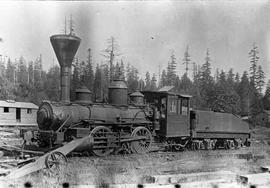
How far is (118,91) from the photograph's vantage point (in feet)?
39.7

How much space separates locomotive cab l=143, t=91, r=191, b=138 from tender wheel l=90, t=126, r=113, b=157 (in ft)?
9.78

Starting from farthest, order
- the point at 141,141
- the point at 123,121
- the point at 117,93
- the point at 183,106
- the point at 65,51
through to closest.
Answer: the point at 183,106
the point at 65,51
the point at 117,93
the point at 141,141
the point at 123,121

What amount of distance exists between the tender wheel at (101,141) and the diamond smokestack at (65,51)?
2.82m

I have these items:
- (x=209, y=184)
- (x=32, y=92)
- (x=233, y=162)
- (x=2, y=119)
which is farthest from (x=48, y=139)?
(x=32, y=92)

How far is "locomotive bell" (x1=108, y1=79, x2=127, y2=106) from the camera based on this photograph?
39.6 feet

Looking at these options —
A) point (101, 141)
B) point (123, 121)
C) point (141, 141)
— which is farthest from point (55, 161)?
point (141, 141)

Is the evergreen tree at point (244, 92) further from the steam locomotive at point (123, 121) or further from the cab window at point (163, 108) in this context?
the cab window at point (163, 108)

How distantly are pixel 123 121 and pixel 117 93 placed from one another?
4.14ft

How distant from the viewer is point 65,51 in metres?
13.2

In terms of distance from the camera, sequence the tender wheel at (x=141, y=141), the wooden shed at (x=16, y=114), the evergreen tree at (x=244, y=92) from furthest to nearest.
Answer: the evergreen tree at (x=244, y=92) → the wooden shed at (x=16, y=114) → the tender wheel at (x=141, y=141)

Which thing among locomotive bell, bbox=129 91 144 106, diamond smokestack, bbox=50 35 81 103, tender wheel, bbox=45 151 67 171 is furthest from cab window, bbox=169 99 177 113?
tender wheel, bbox=45 151 67 171

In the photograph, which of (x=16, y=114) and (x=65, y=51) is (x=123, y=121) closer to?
(x=65, y=51)

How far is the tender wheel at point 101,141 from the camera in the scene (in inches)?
407

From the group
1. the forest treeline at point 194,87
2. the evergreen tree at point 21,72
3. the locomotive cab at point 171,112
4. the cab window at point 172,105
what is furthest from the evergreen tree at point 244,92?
the evergreen tree at point 21,72
